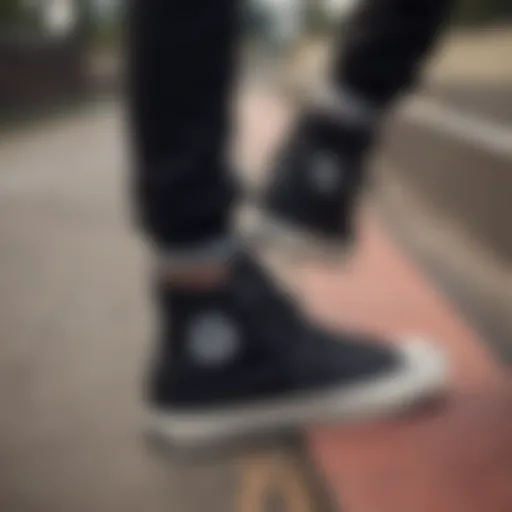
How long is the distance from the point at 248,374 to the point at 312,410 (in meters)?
0.06

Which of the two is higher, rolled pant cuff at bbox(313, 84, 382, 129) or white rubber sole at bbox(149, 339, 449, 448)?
rolled pant cuff at bbox(313, 84, 382, 129)

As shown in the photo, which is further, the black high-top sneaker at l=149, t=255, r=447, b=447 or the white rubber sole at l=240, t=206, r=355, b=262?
the white rubber sole at l=240, t=206, r=355, b=262

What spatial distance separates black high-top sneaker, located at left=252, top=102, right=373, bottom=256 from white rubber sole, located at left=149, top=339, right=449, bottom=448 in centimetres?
13

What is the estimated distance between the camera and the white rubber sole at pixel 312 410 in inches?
26.7

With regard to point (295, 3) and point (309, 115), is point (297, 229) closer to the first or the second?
point (309, 115)

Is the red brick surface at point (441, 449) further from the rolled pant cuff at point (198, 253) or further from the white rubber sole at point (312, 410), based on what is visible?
the rolled pant cuff at point (198, 253)

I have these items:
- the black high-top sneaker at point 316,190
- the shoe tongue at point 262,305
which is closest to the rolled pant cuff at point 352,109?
the black high-top sneaker at point 316,190

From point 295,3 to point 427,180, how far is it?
5.79 feet

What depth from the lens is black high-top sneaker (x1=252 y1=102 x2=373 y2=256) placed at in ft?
2.54

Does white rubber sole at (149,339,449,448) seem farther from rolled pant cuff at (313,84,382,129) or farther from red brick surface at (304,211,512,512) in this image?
rolled pant cuff at (313,84,382,129)

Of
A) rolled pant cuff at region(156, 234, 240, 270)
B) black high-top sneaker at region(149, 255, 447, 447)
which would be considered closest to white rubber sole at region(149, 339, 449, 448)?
black high-top sneaker at region(149, 255, 447, 447)

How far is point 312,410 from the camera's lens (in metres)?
0.70

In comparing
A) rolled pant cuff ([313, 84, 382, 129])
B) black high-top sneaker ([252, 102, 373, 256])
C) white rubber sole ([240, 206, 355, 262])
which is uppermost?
rolled pant cuff ([313, 84, 382, 129])

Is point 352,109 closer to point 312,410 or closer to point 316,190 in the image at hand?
point 316,190
